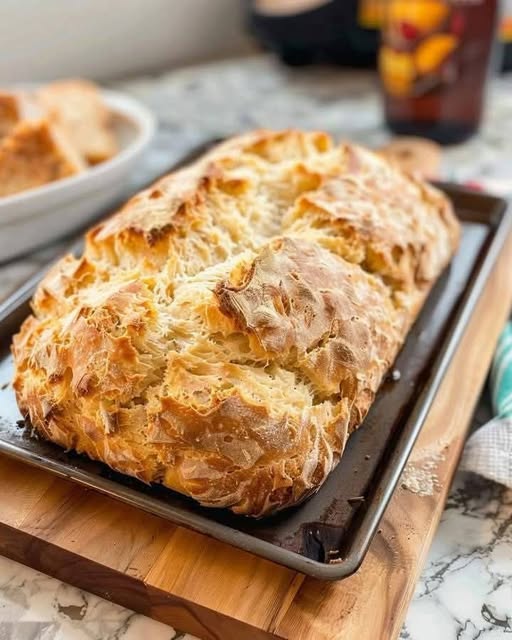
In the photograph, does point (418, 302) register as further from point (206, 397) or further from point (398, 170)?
point (206, 397)

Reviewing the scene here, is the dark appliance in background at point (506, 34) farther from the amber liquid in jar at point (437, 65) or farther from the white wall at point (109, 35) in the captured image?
the white wall at point (109, 35)

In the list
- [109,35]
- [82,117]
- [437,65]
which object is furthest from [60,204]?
[109,35]

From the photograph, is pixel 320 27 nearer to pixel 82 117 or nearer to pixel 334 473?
pixel 82 117

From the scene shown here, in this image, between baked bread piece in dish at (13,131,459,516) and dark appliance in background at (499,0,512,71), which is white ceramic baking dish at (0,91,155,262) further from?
dark appliance in background at (499,0,512,71)

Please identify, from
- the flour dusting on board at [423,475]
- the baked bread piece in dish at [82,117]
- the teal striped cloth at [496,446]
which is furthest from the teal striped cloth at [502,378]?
the baked bread piece in dish at [82,117]

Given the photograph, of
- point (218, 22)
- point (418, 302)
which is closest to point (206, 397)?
point (418, 302)

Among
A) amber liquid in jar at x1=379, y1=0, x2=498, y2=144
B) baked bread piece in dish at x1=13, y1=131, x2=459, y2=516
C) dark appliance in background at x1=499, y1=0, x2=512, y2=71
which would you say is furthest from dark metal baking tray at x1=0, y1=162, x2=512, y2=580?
dark appliance in background at x1=499, y1=0, x2=512, y2=71
